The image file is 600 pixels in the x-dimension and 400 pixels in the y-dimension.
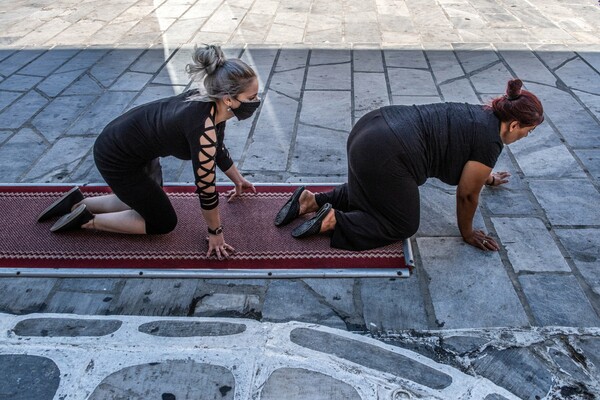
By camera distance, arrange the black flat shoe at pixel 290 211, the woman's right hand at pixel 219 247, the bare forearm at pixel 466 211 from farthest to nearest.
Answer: the black flat shoe at pixel 290 211 → the woman's right hand at pixel 219 247 → the bare forearm at pixel 466 211

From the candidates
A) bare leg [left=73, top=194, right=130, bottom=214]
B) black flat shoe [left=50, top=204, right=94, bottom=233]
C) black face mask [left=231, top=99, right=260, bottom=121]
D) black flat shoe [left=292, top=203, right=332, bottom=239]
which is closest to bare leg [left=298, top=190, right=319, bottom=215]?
black flat shoe [left=292, top=203, right=332, bottom=239]

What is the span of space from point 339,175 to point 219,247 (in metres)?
1.14

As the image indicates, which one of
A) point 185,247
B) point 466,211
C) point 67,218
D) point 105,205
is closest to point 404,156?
point 466,211

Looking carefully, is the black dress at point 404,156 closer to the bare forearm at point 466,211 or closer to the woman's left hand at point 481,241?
the bare forearm at point 466,211

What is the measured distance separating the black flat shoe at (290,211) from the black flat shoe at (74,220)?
1044 millimetres

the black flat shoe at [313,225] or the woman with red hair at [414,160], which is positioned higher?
the woman with red hair at [414,160]

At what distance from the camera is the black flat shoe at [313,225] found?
3.09 meters

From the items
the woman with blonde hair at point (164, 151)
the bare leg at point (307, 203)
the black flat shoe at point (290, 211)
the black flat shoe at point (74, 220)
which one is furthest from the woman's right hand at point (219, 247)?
the black flat shoe at point (74, 220)

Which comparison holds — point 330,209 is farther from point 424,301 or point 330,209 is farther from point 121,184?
point 121,184

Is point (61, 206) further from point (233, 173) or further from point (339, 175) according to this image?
point (339, 175)

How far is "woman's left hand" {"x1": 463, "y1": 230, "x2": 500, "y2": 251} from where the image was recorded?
3.06 metres

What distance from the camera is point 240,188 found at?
11.4 ft

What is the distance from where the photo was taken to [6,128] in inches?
177

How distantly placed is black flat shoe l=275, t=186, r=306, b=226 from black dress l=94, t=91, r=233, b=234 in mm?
448
